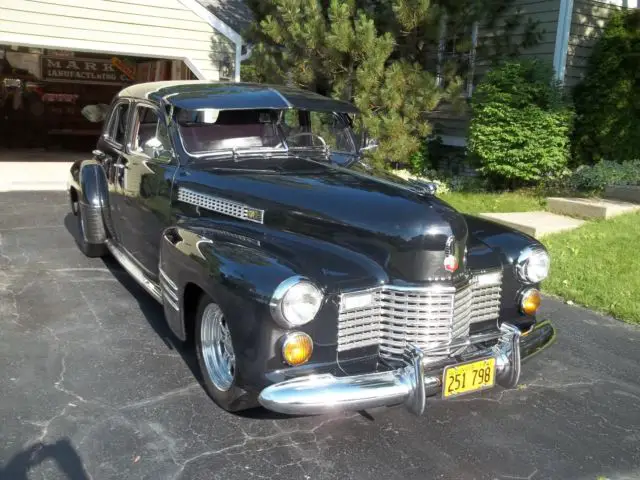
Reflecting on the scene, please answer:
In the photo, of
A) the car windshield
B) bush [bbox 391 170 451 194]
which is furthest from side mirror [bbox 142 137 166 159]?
bush [bbox 391 170 451 194]

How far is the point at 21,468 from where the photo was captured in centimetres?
300

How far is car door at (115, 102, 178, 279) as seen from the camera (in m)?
4.51

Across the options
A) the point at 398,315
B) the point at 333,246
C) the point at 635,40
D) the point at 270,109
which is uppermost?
the point at 635,40

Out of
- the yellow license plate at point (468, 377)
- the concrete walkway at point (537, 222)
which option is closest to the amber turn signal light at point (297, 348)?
the yellow license plate at point (468, 377)

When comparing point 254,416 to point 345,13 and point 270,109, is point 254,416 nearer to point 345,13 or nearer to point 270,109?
point 270,109

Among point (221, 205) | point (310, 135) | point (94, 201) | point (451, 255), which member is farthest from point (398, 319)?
point (94, 201)

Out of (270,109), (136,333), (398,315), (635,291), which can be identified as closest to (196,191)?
(270,109)

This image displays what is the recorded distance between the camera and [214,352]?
3.70 metres

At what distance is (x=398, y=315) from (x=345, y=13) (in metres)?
7.77

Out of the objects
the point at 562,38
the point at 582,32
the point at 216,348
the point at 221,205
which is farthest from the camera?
the point at 582,32

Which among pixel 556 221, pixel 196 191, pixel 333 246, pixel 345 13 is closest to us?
pixel 333 246

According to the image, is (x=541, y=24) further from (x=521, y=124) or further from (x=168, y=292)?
(x=168, y=292)

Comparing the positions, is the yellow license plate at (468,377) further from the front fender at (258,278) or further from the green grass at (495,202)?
the green grass at (495,202)

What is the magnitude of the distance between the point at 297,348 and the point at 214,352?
2.65 ft
